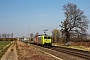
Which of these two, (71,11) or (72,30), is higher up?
(71,11)

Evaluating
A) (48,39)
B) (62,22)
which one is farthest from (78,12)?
(48,39)

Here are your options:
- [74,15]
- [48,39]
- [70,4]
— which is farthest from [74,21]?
[48,39]

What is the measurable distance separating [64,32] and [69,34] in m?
1.90

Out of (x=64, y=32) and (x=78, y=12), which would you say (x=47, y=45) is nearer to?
(x=64, y=32)

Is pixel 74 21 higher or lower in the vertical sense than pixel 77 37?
higher

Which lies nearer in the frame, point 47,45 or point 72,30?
point 47,45

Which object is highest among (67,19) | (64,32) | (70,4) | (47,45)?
(70,4)

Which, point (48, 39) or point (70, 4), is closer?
point (48, 39)

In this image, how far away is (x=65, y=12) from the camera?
69562 millimetres

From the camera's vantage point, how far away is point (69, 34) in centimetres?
6762

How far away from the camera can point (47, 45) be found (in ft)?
184

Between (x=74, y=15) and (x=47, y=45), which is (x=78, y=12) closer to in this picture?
(x=74, y=15)

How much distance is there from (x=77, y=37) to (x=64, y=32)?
4959 mm

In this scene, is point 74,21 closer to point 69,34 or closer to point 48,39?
point 69,34
